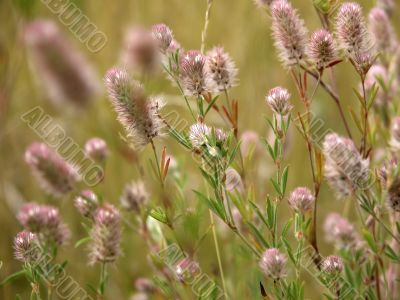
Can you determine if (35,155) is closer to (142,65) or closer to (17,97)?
(142,65)

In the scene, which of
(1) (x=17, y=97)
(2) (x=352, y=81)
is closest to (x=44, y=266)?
(1) (x=17, y=97)

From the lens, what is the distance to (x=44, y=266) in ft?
3.95

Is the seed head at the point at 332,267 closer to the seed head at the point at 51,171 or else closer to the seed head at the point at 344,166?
the seed head at the point at 344,166

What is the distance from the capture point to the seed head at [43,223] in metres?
1.31

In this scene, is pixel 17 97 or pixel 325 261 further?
pixel 17 97

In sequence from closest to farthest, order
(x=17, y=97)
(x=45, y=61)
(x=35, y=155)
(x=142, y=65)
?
1. (x=142, y=65)
2. (x=35, y=155)
3. (x=45, y=61)
4. (x=17, y=97)

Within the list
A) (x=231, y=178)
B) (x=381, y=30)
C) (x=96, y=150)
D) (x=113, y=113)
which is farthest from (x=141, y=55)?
(x=113, y=113)

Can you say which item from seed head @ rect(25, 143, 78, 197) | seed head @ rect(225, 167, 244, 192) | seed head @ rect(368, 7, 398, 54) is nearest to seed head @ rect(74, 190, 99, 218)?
seed head @ rect(25, 143, 78, 197)

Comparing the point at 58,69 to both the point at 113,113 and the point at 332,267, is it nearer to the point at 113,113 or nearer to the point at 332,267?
the point at 113,113

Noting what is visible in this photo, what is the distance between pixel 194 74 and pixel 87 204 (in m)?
0.42

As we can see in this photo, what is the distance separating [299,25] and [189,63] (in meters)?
0.25

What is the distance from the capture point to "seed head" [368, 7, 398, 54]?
1487 mm

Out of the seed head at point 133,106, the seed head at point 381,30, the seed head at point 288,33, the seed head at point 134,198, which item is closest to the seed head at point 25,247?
the seed head at point 133,106

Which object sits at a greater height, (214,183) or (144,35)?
(144,35)
